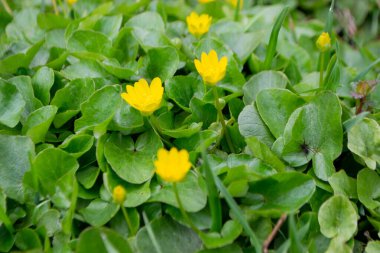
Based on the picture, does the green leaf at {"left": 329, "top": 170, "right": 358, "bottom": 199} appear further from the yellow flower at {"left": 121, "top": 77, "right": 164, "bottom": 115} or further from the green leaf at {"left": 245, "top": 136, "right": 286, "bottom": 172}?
the yellow flower at {"left": 121, "top": 77, "right": 164, "bottom": 115}

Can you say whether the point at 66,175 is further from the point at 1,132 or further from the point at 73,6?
the point at 73,6

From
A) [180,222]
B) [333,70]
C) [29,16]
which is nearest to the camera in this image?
[180,222]

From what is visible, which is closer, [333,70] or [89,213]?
[89,213]

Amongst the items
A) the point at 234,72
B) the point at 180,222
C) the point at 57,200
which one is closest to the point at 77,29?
the point at 234,72

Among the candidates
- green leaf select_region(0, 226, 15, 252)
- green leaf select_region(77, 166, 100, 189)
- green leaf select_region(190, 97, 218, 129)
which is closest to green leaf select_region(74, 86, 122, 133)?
green leaf select_region(77, 166, 100, 189)

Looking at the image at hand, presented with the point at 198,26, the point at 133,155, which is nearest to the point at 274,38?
the point at 198,26

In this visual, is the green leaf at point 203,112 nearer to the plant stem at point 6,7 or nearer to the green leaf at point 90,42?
the green leaf at point 90,42

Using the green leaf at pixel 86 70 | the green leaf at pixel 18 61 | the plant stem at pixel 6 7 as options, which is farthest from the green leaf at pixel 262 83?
the plant stem at pixel 6 7
